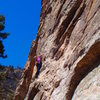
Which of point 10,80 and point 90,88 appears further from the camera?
point 10,80

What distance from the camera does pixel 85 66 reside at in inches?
460

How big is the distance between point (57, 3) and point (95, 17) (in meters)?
7.51

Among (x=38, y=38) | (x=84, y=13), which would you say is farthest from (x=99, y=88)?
(x=38, y=38)

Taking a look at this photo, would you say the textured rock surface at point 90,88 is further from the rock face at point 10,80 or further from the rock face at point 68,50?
the rock face at point 10,80

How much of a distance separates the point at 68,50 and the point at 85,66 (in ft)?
8.12

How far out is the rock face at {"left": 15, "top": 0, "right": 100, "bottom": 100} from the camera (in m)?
11.3

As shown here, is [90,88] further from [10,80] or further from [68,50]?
[10,80]

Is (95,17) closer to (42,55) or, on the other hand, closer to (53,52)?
(53,52)

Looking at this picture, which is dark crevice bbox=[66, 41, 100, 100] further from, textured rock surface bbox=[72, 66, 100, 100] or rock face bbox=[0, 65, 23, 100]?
rock face bbox=[0, 65, 23, 100]

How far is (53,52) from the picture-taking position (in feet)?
52.2

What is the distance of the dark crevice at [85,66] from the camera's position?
11.1 m

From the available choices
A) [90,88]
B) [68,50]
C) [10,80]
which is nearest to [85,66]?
[90,88]

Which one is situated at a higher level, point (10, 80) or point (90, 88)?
point (10, 80)

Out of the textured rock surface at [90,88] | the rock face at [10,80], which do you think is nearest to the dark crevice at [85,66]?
the textured rock surface at [90,88]
